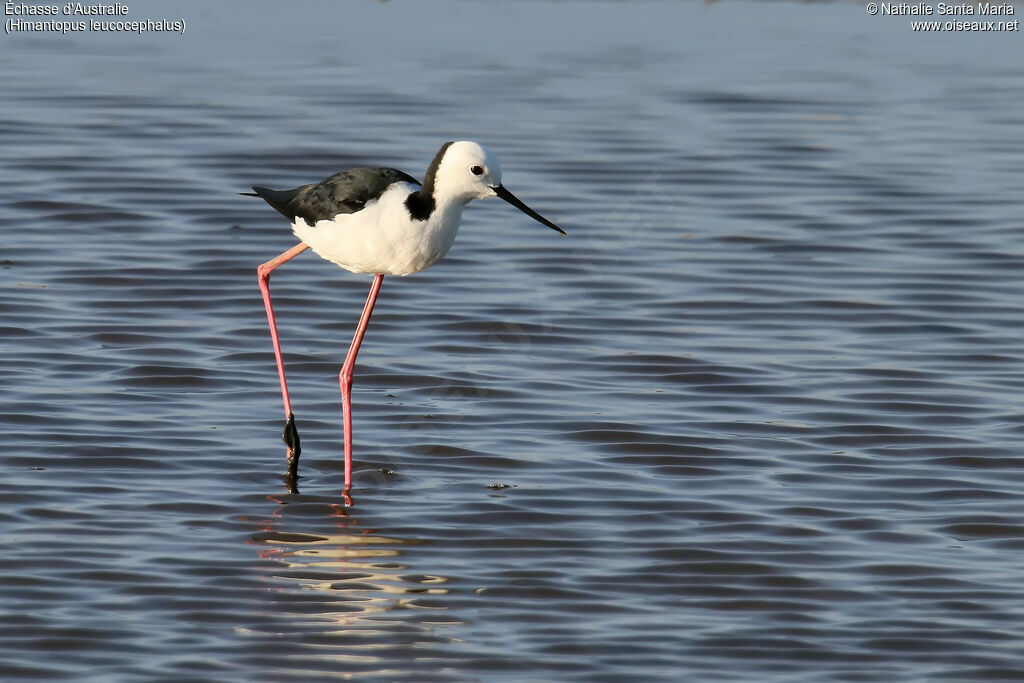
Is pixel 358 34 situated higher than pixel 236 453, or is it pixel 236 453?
pixel 358 34

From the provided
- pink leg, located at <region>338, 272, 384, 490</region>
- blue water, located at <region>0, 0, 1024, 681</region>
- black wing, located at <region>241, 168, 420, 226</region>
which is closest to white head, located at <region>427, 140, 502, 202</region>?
black wing, located at <region>241, 168, 420, 226</region>

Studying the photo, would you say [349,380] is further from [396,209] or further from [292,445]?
[396,209]

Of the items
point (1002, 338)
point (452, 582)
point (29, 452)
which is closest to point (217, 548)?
point (452, 582)

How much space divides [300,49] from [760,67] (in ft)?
15.1

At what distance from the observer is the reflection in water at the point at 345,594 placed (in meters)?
5.95

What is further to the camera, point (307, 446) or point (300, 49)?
point (300, 49)

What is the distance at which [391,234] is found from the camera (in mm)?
7059

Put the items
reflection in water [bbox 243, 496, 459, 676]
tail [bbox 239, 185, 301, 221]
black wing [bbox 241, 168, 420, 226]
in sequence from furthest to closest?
1. tail [bbox 239, 185, 301, 221]
2. black wing [bbox 241, 168, 420, 226]
3. reflection in water [bbox 243, 496, 459, 676]

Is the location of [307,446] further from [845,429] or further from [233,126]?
[233,126]

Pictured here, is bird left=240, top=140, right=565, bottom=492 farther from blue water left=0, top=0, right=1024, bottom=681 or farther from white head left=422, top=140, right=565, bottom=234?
blue water left=0, top=0, right=1024, bottom=681

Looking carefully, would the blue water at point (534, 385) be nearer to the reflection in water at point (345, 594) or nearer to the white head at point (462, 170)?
the reflection in water at point (345, 594)

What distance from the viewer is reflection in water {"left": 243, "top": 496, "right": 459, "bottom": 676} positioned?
19.5 feet

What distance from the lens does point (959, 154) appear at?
14492 mm

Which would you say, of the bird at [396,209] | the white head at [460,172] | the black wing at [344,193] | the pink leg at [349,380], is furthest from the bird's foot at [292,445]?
the white head at [460,172]
